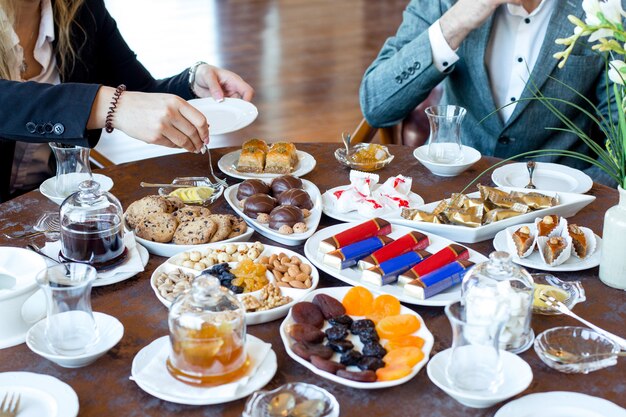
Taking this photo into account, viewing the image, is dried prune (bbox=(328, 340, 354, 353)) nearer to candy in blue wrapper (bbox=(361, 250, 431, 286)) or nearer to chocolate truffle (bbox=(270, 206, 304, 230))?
candy in blue wrapper (bbox=(361, 250, 431, 286))

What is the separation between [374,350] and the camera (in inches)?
50.1

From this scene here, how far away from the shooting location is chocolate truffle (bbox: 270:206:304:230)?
1.73 m

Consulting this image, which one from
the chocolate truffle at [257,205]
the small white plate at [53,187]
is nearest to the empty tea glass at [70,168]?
the small white plate at [53,187]

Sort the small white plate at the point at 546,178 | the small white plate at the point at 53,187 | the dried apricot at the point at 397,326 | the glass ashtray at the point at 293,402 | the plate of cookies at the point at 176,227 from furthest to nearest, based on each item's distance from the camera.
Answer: the small white plate at the point at 546,178, the small white plate at the point at 53,187, the plate of cookies at the point at 176,227, the dried apricot at the point at 397,326, the glass ashtray at the point at 293,402

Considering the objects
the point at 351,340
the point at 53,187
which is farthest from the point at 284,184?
the point at 351,340

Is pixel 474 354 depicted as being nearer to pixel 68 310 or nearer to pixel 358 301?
pixel 358 301

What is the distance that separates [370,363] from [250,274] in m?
0.34

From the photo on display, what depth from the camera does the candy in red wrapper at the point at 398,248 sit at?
1552 millimetres

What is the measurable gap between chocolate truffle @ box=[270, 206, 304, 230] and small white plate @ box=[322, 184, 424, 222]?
108 mm

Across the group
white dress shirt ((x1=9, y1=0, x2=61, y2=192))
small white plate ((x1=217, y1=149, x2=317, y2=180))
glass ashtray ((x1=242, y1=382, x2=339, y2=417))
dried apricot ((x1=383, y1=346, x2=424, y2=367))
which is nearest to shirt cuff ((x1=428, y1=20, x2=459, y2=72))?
small white plate ((x1=217, y1=149, x2=317, y2=180))

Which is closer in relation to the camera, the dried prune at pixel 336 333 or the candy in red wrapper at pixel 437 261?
the dried prune at pixel 336 333

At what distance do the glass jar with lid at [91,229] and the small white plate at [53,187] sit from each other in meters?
0.32

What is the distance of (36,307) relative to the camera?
1.42 meters

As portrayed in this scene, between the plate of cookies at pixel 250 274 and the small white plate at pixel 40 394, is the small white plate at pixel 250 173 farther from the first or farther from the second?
the small white plate at pixel 40 394
